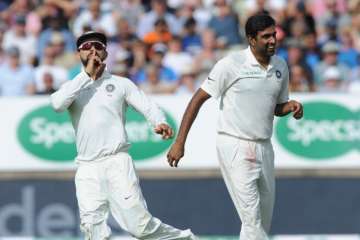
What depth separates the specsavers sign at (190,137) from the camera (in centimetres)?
1481

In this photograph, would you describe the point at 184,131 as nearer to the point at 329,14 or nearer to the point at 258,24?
the point at 258,24

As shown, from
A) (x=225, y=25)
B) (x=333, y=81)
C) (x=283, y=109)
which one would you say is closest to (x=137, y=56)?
(x=225, y=25)

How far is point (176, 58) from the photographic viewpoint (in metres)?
16.8

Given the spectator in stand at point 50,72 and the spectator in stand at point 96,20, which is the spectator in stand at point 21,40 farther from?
the spectator in stand at point 96,20

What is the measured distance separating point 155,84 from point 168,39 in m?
1.67

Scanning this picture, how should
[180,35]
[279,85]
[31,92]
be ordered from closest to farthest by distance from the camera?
[279,85] → [31,92] → [180,35]

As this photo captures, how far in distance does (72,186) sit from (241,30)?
422 centimetres

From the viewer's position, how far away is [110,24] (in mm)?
17984

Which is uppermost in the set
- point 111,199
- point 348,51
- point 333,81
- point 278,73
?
point 278,73

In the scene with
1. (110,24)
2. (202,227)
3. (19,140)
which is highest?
(110,24)

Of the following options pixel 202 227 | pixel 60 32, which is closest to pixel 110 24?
pixel 60 32

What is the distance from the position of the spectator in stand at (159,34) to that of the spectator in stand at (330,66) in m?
2.28

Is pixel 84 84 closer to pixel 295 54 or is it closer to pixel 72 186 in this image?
pixel 72 186

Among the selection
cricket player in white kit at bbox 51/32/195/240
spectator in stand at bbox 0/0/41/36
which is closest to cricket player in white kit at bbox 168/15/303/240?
cricket player in white kit at bbox 51/32/195/240
